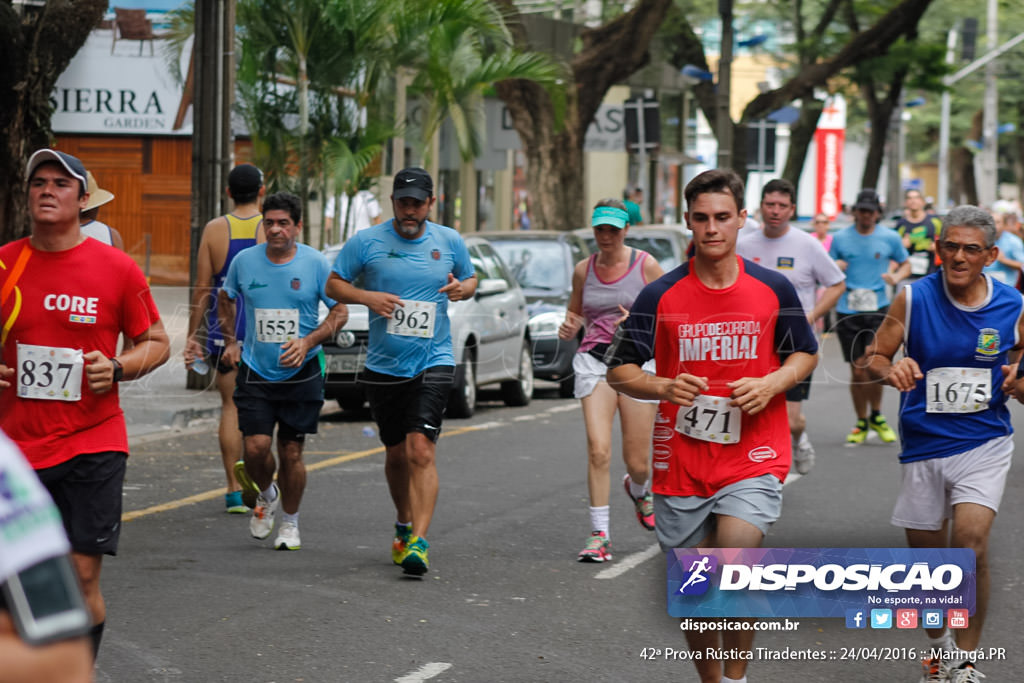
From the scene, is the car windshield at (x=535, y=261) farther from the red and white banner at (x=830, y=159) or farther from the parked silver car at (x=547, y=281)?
the red and white banner at (x=830, y=159)

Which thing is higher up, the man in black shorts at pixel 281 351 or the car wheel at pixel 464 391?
the man in black shorts at pixel 281 351

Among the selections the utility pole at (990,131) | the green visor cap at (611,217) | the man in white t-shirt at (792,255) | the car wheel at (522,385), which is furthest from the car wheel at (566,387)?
the utility pole at (990,131)

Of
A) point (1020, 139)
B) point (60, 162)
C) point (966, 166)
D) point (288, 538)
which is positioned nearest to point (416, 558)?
point (288, 538)

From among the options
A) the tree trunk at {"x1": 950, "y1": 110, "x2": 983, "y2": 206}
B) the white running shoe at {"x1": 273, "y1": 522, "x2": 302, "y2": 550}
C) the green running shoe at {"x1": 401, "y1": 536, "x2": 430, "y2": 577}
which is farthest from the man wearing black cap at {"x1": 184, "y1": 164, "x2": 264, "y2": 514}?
the tree trunk at {"x1": 950, "y1": 110, "x2": 983, "y2": 206}

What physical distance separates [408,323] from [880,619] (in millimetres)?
3168

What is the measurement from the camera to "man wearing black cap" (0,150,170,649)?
5.11 metres

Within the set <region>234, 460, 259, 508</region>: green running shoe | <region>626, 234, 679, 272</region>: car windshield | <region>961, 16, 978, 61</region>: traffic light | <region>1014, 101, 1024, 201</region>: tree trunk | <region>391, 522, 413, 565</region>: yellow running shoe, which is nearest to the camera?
<region>391, 522, 413, 565</region>: yellow running shoe

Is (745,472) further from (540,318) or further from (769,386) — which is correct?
(540,318)

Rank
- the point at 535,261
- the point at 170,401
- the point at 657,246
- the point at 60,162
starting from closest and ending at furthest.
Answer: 1. the point at 60,162
2. the point at 170,401
3. the point at 535,261
4. the point at 657,246

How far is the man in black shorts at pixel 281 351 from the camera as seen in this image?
27.2ft

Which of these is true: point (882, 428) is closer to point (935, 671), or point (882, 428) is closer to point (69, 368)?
point (935, 671)

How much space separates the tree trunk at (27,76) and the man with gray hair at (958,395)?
744 cm

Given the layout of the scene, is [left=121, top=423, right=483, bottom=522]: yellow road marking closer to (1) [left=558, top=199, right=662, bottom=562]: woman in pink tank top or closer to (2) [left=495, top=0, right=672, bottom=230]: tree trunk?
(1) [left=558, top=199, right=662, bottom=562]: woman in pink tank top

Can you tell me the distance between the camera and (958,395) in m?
5.69
